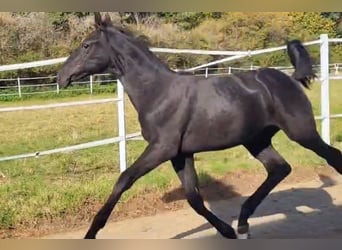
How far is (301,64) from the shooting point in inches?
135

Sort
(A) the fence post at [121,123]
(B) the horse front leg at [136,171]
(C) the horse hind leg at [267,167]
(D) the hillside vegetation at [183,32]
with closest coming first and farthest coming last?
1. (B) the horse front leg at [136,171]
2. (C) the horse hind leg at [267,167]
3. (D) the hillside vegetation at [183,32]
4. (A) the fence post at [121,123]

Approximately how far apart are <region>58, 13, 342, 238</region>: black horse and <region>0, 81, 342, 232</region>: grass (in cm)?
79

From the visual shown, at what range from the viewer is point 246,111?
3.33 m

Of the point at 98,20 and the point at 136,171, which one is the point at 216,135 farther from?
the point at 98,20

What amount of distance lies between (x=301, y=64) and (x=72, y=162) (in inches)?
80.6

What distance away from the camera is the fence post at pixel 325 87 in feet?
14.8

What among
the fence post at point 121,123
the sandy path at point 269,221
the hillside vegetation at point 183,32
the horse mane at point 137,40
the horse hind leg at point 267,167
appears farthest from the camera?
the fence post at point 121,123

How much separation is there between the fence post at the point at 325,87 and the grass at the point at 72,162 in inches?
2.3

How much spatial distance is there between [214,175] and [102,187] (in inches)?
35.5

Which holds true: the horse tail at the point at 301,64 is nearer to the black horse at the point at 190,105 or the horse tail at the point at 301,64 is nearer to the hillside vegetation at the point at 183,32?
the black horse at the point at 190,105

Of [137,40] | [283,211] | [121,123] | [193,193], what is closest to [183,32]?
[121,123]

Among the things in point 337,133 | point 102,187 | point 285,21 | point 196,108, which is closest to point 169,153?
point 196,108

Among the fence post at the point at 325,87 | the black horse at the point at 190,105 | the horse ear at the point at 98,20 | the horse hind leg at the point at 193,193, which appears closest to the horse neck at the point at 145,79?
the black horse at the point at 190,105
